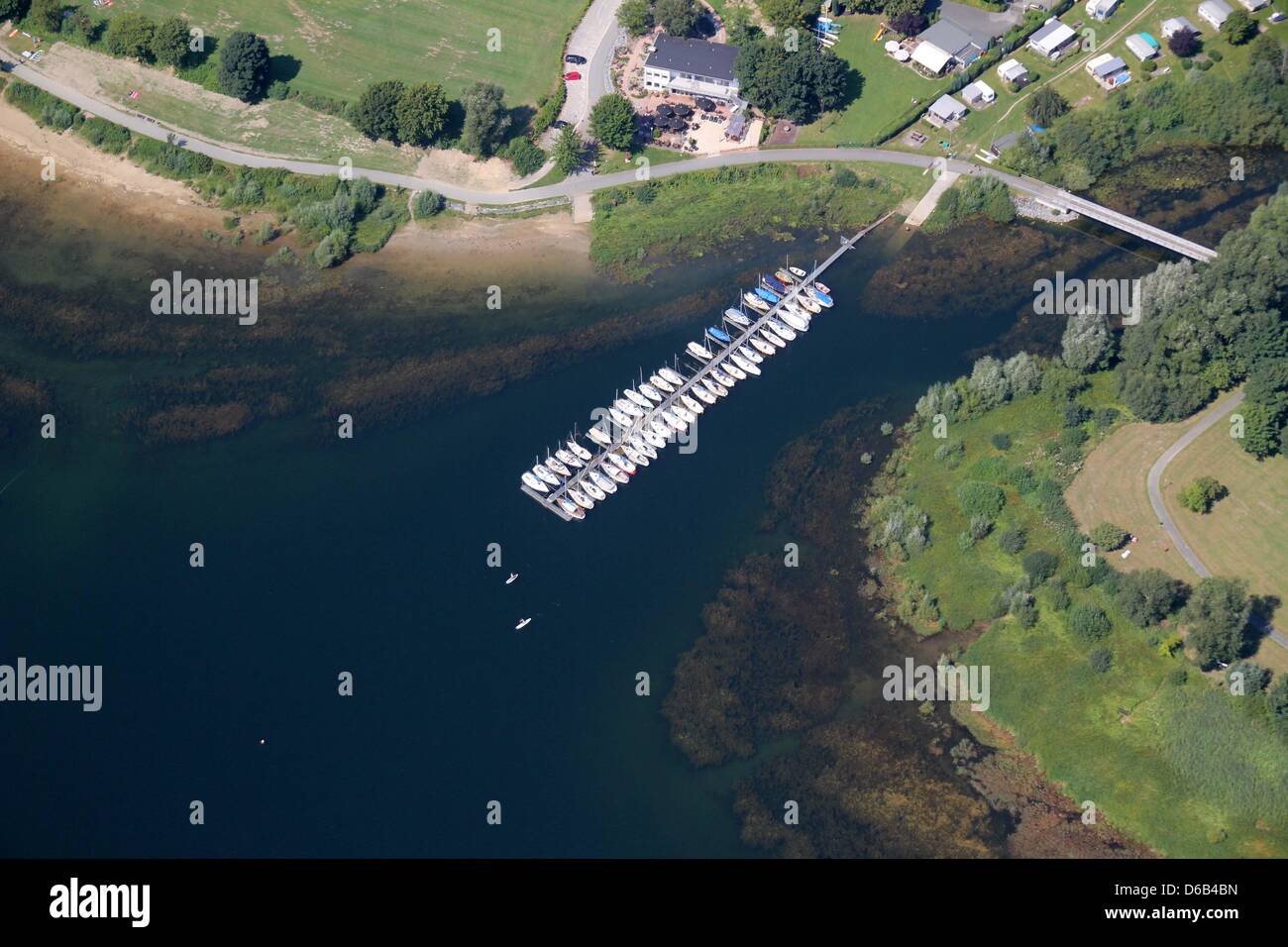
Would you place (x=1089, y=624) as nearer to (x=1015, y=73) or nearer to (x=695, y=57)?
(x=1015, y=73)

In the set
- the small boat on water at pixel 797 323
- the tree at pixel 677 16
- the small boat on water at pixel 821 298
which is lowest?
the small boat on water at pixel 797 323

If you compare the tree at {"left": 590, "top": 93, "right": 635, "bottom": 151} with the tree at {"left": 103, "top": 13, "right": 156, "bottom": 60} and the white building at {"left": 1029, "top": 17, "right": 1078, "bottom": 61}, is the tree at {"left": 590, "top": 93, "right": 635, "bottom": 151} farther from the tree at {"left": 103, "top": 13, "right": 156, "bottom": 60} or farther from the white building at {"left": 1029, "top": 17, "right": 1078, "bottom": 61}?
the tree at {"left": 103, "top": 13, "right": 156, "bottom": 60}

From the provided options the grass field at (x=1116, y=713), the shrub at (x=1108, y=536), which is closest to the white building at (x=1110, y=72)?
the grass field at (x=1116, y=713)

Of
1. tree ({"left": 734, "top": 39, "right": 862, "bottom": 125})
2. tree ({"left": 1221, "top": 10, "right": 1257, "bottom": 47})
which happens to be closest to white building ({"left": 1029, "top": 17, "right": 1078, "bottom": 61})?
tree ({"left": 1221, "top": 10, "right": 1257, "bottom": 47})

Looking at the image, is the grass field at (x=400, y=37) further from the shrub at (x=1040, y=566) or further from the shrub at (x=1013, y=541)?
the shrub at (x=1040, y=566)

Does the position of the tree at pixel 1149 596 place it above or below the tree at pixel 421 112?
below
